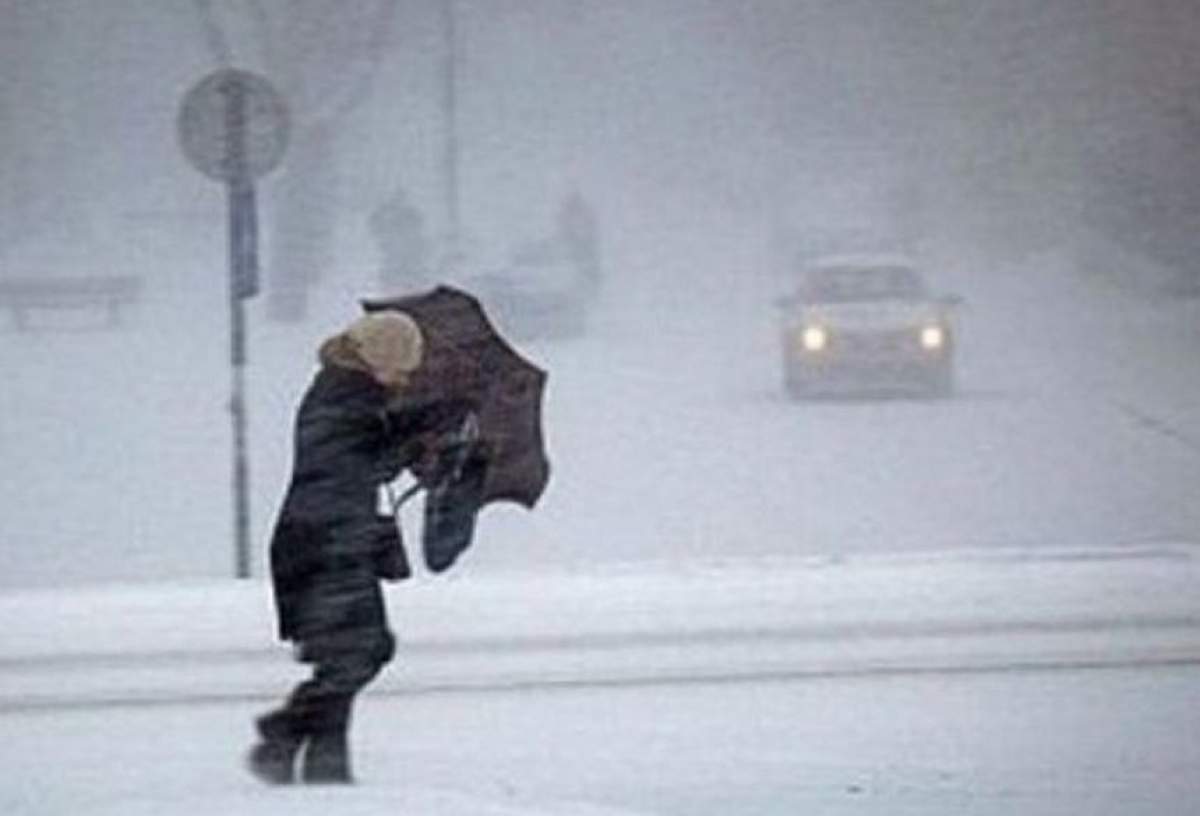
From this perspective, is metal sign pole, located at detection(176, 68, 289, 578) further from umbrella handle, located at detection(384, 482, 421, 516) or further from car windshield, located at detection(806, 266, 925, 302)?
car windshield, located at detection(806, 266, 925, 302)

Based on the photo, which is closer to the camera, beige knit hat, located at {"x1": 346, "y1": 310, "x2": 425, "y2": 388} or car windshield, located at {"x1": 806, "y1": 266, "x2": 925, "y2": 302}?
beige knit hat, located at {"x1": 346, "y1": 310, "x2": 425, "y2": 388}

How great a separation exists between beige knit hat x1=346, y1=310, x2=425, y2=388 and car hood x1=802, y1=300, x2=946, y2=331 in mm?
839

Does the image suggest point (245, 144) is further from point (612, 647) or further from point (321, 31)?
point (612, 647)

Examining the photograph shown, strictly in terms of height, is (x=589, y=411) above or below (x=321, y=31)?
below

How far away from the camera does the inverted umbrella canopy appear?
4.39m

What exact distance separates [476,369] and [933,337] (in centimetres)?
97

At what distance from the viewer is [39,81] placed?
14.1ft

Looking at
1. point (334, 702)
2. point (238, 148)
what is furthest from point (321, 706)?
point (238, 148)

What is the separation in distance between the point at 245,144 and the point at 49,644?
1112 mm

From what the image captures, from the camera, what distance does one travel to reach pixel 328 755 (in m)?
4.44

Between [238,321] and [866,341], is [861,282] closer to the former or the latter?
[866,341]

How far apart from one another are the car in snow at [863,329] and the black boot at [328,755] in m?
1.20

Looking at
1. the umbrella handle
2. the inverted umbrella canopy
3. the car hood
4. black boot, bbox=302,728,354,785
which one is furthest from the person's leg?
the car hood

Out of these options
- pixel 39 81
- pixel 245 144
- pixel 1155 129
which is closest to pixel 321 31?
pixel 245 144
